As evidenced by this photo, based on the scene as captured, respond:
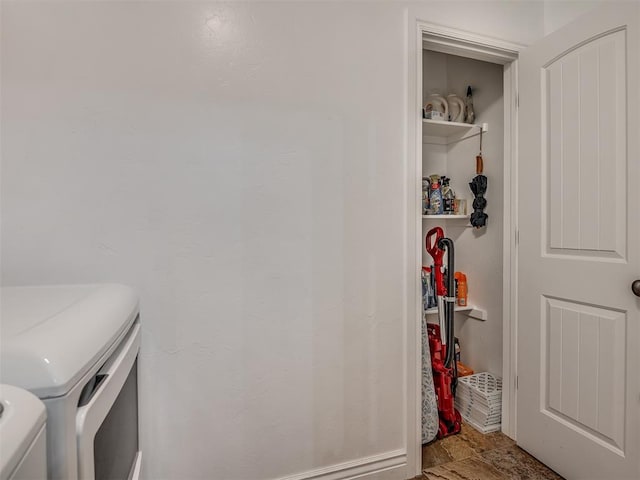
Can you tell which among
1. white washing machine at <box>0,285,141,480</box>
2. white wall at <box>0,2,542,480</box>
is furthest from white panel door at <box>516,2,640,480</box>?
white washing machine at <box>0,285,141,480</box>

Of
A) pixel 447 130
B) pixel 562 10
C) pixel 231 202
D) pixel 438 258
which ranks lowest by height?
pixel 438 258

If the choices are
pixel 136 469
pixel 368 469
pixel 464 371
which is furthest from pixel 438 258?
pixel 136 469

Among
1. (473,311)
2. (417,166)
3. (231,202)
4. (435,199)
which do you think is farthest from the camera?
(473,311)

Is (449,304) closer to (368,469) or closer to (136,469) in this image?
(368,469)

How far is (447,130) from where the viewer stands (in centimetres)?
220

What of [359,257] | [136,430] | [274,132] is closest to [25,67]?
[274,132]

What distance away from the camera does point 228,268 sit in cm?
130

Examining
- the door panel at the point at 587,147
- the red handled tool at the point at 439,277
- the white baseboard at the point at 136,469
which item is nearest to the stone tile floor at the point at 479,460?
the red handled tool at the point at 439,277

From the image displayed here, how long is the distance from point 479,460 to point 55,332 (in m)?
1.88

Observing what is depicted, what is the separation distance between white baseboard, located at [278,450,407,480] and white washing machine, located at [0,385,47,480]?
120cm

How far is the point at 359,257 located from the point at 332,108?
0.63 metres

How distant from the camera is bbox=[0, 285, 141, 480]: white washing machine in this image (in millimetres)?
477

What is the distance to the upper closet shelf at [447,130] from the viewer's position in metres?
2.04

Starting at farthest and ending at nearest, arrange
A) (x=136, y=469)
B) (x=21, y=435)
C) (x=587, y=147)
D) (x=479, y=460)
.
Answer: (x=479, y=460) < (x=587, y=147) < (x=136, y=469) < (x=21, y=435)
